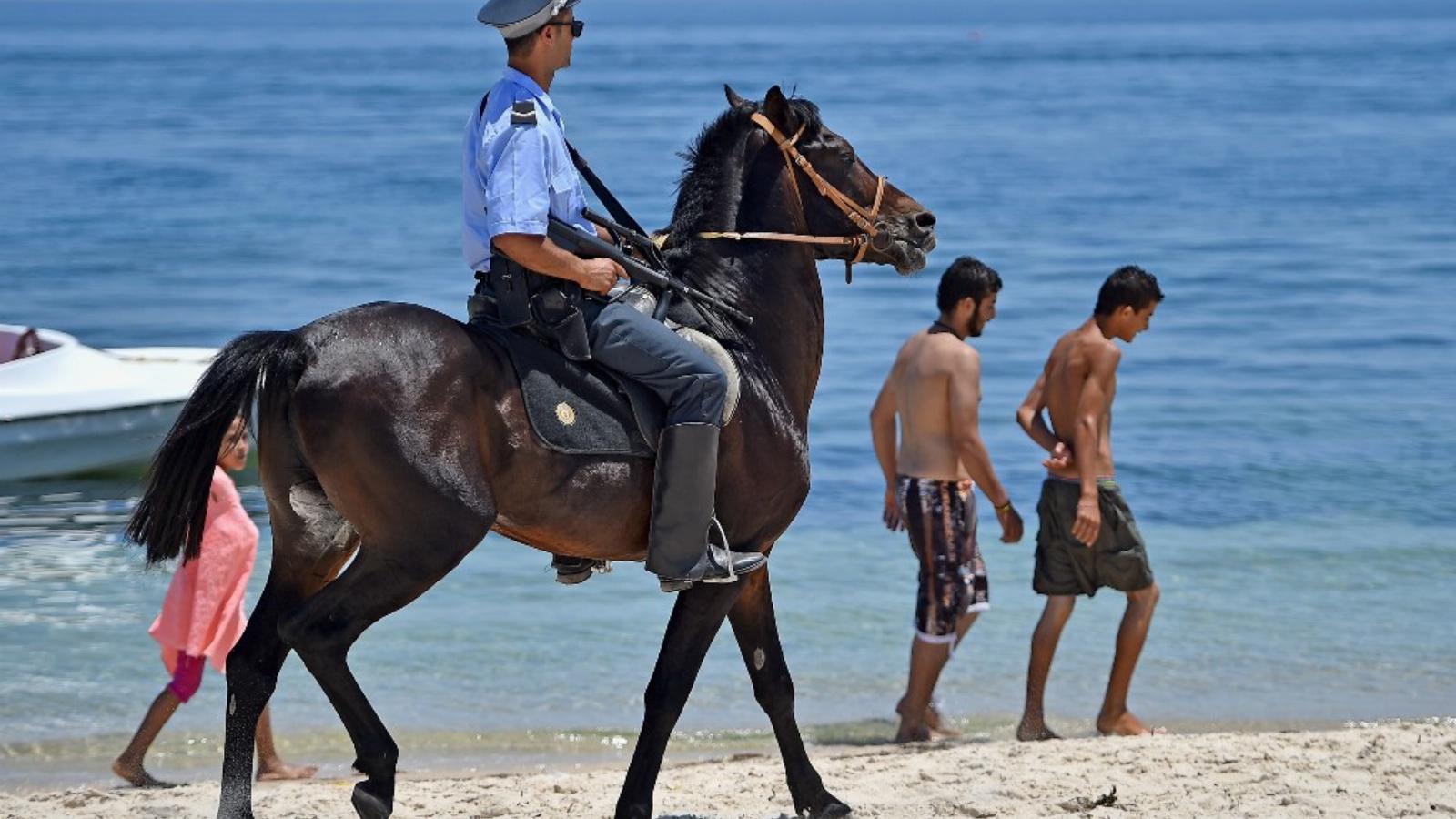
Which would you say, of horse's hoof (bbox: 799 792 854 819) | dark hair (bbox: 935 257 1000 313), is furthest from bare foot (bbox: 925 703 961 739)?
horse's hoof (bbox: 799 792 854 819)

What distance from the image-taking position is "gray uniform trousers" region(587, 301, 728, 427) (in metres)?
5.84

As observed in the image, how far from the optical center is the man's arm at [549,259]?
5.65 meters

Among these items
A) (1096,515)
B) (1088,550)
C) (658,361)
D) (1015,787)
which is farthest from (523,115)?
(1088,550)

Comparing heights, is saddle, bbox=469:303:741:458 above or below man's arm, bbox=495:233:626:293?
below

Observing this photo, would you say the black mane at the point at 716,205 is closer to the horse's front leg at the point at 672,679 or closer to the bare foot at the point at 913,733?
the horse's front leg at the point at 672,679

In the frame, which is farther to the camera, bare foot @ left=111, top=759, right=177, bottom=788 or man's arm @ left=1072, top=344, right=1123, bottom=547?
man's arm @ left=1072, top=344, right=1123, bottom=547

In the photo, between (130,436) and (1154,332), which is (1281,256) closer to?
(1154,332)

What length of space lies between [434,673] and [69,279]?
2122 cm

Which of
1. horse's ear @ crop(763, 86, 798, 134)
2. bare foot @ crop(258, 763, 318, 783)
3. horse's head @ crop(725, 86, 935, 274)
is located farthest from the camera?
bare foot @ crop(258, 763, 318, 783)

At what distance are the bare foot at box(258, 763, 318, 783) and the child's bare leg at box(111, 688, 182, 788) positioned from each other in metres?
0.37

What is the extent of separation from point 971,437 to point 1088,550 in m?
0.74

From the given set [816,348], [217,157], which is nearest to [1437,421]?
[816,348]

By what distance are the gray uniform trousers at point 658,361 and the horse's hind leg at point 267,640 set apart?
0.98m

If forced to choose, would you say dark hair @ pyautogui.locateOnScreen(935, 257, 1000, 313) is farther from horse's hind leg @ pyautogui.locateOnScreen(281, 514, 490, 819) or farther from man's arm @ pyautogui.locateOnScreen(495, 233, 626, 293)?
horse's hind leg @ pyautogui.locateOnScreen(281, 514, 490, 819)
